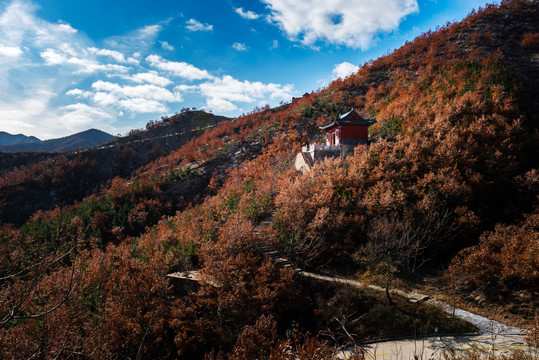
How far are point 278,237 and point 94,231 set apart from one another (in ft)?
91.1

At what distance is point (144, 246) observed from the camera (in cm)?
2423

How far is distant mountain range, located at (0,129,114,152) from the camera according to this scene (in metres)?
104

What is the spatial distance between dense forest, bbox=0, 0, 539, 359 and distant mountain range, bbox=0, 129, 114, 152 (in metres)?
95.0

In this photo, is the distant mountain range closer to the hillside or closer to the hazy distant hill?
the hazy distant hill

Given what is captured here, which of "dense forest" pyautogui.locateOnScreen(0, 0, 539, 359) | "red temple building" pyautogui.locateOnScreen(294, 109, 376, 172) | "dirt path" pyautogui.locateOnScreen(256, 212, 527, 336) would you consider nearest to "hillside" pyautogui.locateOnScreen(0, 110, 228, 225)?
"dense forest" pyautogui.locateOnScreen(0, 0, 539, 359)

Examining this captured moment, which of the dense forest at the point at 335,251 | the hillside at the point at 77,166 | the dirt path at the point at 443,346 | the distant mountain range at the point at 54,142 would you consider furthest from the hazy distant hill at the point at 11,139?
the dirt path at the point at 443,346

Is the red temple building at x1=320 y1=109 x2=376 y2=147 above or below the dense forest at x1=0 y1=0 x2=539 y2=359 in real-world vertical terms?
above

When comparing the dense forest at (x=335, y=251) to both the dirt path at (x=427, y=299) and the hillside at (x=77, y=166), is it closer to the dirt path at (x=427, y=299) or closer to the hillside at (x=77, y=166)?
the dirt path at (x=427, y=299)

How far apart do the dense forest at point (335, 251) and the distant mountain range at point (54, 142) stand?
9505 centimetres

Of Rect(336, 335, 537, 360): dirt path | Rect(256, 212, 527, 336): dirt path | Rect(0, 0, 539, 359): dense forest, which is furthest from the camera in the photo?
Rect(0, 0, 539, 359): dense forest

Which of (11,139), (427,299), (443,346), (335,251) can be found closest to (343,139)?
(335,251)

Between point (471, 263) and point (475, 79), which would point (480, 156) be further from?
point (475, 79)

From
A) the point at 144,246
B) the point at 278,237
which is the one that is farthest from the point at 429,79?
the point at 144,246

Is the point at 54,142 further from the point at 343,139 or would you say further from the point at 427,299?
the point at 427,299
